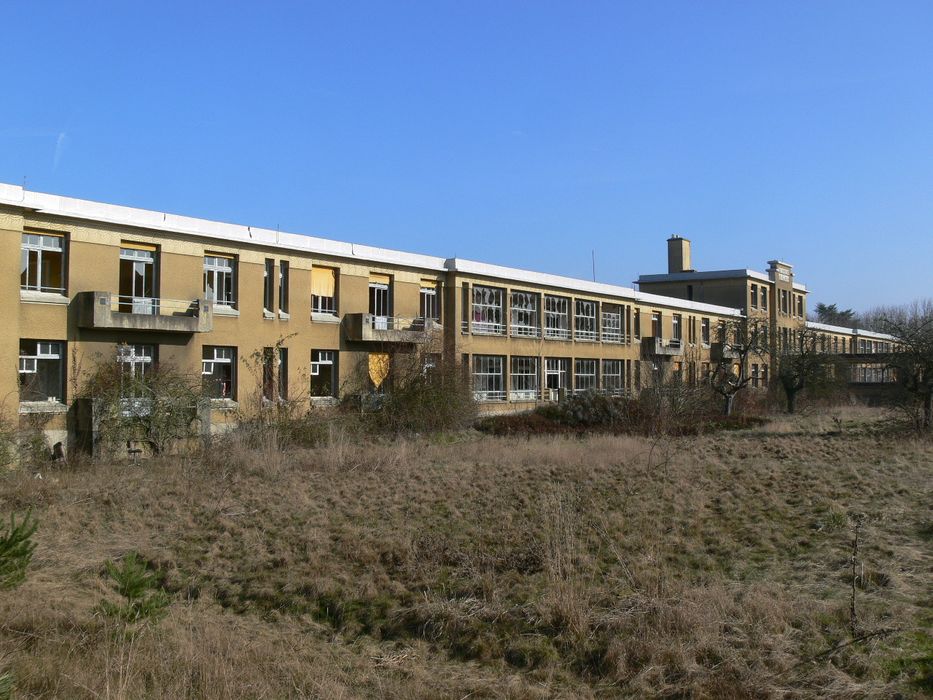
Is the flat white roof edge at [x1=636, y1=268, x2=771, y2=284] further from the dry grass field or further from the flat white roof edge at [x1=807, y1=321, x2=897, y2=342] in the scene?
the dry grass field

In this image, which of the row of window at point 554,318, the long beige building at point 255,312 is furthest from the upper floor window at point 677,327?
the long beige building at point 255,312

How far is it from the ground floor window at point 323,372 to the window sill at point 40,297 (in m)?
9.82

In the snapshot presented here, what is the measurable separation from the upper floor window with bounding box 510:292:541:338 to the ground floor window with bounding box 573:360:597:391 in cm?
455

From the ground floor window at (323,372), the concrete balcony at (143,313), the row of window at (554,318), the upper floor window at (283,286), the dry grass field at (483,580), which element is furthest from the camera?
the row of window at (554,318)

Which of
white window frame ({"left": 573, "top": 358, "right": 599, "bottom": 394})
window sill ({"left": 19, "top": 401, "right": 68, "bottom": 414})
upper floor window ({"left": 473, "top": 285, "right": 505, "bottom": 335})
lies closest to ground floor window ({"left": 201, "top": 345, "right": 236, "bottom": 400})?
window sill ({"left": 19, "top": 401, "right": 68, "bottom": 414})

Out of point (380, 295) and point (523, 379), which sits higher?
point (380, 295)

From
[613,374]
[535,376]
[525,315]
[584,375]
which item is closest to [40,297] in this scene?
[525,315]

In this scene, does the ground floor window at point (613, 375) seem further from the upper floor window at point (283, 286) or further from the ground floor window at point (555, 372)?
the upper floor window at point (283, 286)

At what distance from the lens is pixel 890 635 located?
7922mm

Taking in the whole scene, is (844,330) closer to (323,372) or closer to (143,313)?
(323,372)

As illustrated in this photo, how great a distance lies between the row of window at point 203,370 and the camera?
2436cm

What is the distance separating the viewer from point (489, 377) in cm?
4088

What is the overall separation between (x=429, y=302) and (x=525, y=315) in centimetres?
723

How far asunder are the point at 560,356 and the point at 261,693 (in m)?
39.2
